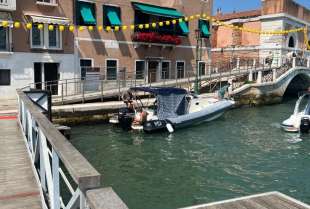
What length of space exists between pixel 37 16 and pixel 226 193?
15.1 metres

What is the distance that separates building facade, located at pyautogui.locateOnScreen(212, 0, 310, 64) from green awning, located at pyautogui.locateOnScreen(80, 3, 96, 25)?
19.7 meters

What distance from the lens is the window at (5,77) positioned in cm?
1908

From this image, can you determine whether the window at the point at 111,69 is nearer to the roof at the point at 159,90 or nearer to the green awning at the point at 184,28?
the green awning at the point at 184,28

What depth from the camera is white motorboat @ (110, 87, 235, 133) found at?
15906 mm

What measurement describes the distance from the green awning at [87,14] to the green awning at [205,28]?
10816 millimetres

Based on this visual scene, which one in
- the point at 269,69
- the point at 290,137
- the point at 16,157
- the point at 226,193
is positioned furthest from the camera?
the point at 269,69

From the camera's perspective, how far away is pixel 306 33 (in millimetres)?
39906

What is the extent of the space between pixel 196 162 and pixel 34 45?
12.9m

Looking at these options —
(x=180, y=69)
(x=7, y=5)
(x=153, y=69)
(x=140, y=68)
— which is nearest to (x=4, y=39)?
(x=7, y=5)

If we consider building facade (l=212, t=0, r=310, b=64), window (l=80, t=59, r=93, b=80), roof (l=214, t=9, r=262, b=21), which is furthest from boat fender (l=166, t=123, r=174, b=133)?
roof (l=214, t=9, r=262, b=21)

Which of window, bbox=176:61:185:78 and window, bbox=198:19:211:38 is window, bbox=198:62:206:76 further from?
window, bbox=198:19:211:38

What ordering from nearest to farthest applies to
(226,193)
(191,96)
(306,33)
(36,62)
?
1. (226,193)
2. (191,96)
3. (36,62)
4. (306,33)

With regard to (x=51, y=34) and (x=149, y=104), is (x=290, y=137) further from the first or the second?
(x=51, y=34)

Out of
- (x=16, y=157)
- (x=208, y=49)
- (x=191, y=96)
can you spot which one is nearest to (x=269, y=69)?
(x=208, y=49)
